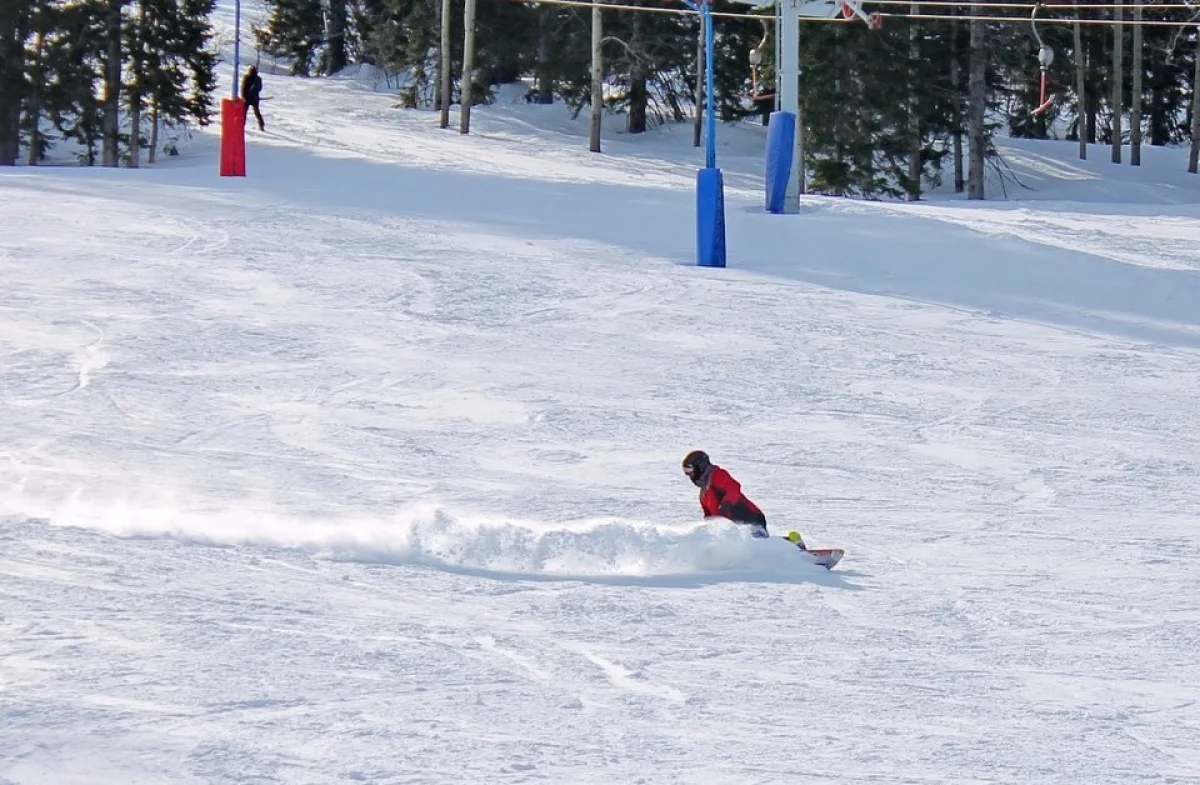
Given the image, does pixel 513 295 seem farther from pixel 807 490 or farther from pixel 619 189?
pixel 619 189

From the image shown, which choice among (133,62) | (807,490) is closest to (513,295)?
(807,490)

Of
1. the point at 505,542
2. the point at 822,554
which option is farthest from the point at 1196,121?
the point at 505,542

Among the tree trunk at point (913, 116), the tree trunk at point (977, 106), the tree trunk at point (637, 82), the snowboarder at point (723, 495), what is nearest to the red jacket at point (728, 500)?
the snowboarder at point (723, 495)

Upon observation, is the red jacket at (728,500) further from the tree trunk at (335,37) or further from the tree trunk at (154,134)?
the tree trunk at (335,37)

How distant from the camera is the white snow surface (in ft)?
14.5

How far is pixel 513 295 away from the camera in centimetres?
1393

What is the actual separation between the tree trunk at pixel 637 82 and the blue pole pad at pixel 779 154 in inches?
647

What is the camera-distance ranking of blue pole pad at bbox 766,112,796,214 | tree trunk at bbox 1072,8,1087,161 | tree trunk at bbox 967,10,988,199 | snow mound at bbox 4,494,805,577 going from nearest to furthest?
snow mound at bbox 4,494,805,577
blue pole pad at bbox 766,112,796,214
tree trunk at bbox 967,10,988,199
tree trunk at bbox 1072,8,1087,161

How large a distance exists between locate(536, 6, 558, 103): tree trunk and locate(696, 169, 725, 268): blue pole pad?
2244 centimetres

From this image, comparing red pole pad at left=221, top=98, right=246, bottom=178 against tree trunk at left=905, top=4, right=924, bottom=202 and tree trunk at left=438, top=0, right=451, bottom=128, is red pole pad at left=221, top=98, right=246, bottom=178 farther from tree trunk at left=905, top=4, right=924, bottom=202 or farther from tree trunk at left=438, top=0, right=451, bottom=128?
tree trunk at left=438, top=0, right=451, bottom=128

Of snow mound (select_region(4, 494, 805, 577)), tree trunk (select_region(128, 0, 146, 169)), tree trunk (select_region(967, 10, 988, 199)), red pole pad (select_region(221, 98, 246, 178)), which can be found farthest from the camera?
tree trunk (select_region(128, 0, 146, 169))

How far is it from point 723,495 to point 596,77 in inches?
1097

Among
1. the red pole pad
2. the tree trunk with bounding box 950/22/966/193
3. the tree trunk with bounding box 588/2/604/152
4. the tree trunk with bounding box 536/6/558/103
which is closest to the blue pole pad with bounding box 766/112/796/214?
the red pole pad

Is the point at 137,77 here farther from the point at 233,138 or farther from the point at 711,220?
the point at 711,220
